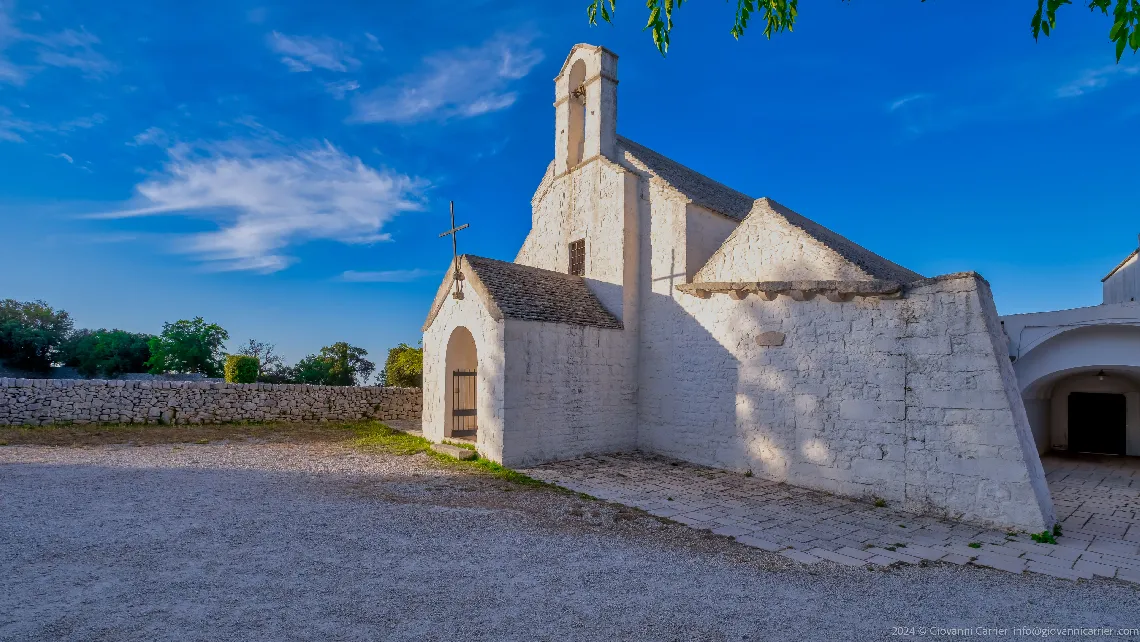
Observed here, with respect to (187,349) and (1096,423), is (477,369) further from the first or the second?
(187,349)

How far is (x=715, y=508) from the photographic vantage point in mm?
7305

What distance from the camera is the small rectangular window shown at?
13117 millimetres

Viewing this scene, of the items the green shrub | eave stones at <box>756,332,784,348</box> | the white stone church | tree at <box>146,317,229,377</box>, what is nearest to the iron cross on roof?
the white stone church

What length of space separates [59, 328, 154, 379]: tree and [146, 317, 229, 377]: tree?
49.4 inches

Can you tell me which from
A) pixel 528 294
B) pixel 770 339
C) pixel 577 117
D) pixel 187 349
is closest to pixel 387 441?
pixel 528 294

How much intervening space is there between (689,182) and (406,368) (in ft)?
42.7

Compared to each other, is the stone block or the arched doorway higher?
the arched doorway

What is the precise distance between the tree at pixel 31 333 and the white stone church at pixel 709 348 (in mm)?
28003

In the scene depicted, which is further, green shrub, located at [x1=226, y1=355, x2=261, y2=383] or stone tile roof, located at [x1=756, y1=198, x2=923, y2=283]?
green shrub, located at [x1=226, y1=355, x2=261, y2=383]

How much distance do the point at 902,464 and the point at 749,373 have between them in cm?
276

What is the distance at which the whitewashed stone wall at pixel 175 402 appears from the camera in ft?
43.3

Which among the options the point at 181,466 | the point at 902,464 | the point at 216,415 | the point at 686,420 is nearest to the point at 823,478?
the point at 902,464

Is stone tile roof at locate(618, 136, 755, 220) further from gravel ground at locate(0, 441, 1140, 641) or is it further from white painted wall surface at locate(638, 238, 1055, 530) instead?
gravel ground at locate(0, 441, 1140, 641)

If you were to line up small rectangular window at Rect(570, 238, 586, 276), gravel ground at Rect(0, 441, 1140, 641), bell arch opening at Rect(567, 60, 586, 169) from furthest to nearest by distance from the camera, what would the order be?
1. bell arch opening at Rect(567, 60, 586, 169)
2. small rectangular window at Rect(570, 238, 586, 276)
3. gravel ground at Rect(0, 441, 1140, 641)
